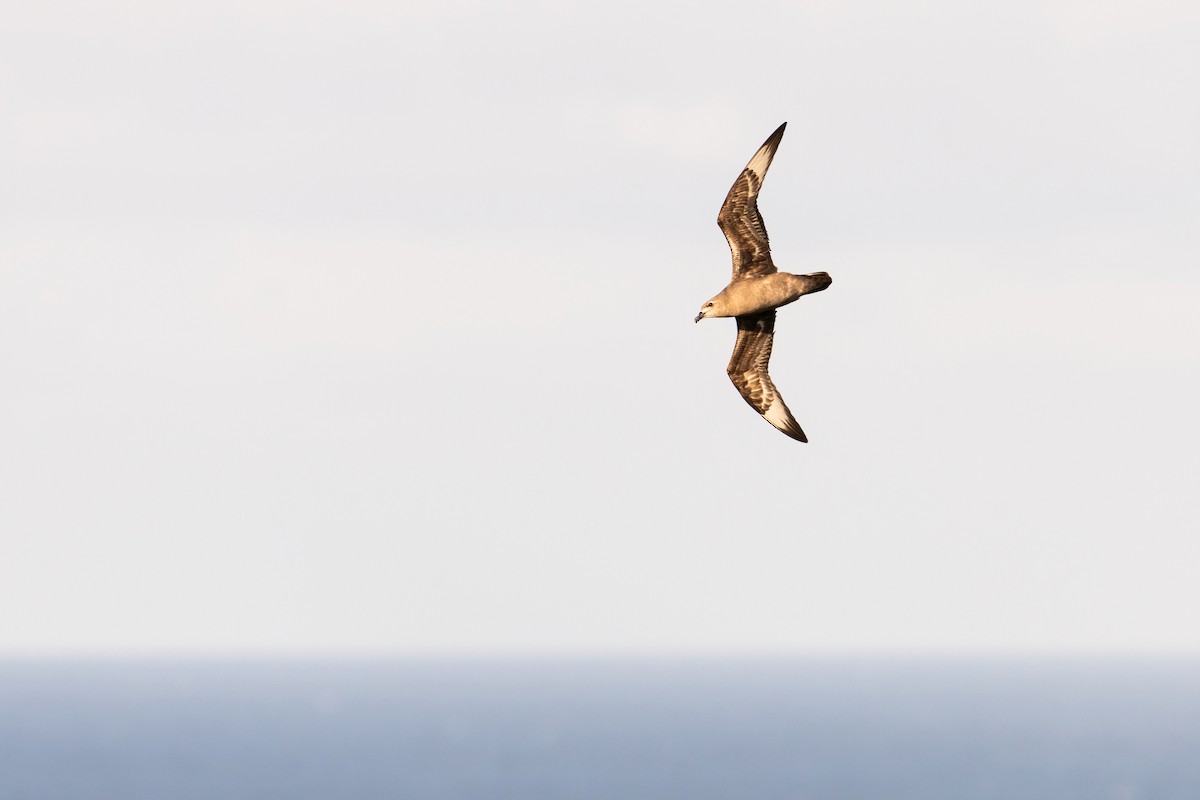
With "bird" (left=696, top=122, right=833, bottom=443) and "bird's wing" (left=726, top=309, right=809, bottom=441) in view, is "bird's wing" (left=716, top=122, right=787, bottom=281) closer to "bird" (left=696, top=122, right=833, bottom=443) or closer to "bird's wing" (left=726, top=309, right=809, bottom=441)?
"bird" (left=696, top=122, right=833, bottom=443)

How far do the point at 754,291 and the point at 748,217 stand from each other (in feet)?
6.34

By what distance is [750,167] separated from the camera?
35.2 m

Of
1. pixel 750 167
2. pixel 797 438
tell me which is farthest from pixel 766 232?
pixel 797 438

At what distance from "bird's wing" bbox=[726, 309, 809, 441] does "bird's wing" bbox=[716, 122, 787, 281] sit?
1.31 meters

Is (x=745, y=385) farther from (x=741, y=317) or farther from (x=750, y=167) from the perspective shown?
(x=750, y=167)

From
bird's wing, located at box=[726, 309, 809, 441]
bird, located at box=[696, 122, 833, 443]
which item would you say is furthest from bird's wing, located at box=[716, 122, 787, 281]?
bird's wing, located at box=[726, 309, 809, 441]

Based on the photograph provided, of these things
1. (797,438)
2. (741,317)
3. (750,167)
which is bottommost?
(797,438)

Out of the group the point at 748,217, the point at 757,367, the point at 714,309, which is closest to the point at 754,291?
the point at 714,309

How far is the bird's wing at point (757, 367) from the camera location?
117 ft

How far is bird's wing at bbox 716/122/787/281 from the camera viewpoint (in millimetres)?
34656

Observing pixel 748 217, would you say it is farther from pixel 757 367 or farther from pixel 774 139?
Answer: pixel 757 367

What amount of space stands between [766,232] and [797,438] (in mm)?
4012

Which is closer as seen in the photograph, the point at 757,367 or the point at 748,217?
the point at 748,217

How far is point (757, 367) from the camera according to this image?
36188mm
